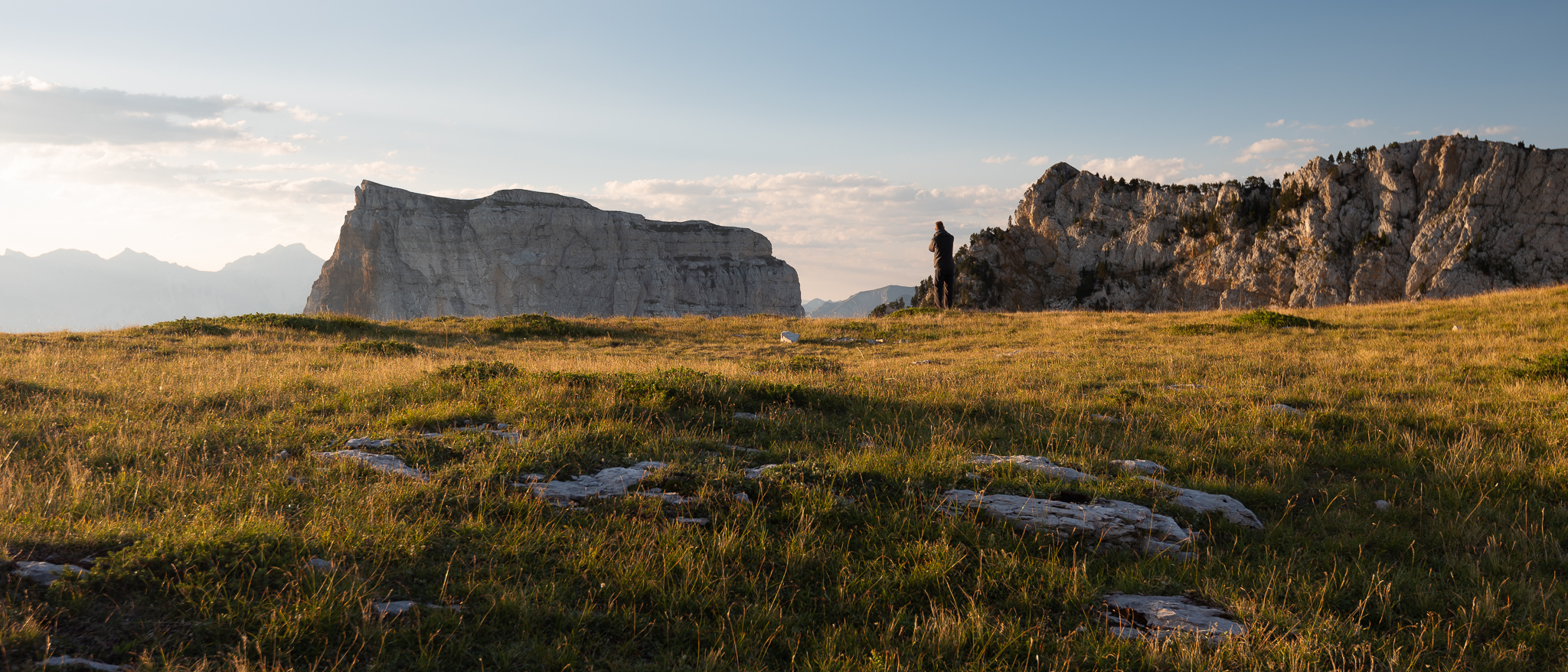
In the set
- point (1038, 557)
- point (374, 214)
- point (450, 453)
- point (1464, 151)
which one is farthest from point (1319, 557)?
point (374, 214)

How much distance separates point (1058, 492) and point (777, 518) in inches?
88.6

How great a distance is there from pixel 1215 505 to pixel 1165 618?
1.97 m

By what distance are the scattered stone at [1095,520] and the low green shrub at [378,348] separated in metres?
13.6

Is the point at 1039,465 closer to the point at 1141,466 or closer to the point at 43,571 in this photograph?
the point at 1141,466

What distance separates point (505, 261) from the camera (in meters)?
157

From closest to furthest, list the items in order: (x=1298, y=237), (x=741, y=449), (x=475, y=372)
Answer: (x=741, y=449)
(x=475, y=372)
(x=1298, y=237)

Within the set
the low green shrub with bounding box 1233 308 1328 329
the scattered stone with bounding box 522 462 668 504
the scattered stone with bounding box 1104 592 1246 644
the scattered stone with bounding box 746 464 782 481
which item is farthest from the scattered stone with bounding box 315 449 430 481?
the low green shrub with bounding box 1233 308 1328 329

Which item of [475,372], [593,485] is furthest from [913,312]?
[593,485]

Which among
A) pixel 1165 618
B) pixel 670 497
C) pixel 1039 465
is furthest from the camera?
pixel 1039 465

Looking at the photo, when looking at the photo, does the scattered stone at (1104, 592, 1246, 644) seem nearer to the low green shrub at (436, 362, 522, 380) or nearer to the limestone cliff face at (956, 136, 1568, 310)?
the low green shrub at (436, 362, 522, 380)

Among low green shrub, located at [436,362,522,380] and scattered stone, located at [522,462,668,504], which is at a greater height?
low green shrub, located at [436,362,522,380]

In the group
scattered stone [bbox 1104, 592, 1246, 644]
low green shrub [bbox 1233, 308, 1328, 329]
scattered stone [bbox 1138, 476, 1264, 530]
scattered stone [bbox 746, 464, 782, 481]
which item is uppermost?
low green shrub [bbox 1233, 308, 1328, 329]

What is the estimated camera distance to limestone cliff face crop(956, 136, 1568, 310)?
6444 centimetres

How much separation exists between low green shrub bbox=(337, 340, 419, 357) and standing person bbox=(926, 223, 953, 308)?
17.9 meters
